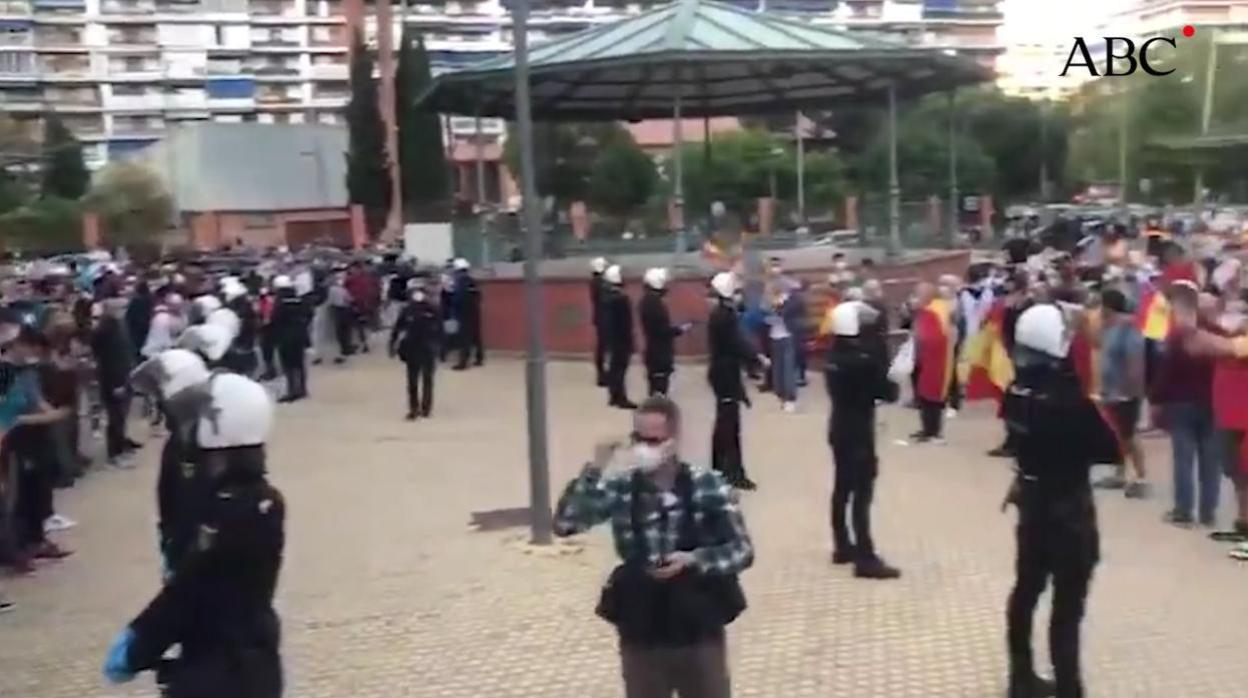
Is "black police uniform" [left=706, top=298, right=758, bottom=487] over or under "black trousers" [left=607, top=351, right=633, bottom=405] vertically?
over

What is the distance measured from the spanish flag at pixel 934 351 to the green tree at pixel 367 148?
45.9 meters

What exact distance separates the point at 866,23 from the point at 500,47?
27.5 metres

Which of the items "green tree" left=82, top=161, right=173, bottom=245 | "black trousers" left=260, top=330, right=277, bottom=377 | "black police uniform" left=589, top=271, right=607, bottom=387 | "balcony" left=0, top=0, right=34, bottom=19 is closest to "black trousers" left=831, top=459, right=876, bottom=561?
"black police uniform" left=589, top=271, right=607, bottom=387

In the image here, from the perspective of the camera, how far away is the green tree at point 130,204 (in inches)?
2140

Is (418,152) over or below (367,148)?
below

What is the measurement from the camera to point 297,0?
8919cm

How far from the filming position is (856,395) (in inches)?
378

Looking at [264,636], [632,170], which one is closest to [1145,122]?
[632,170]

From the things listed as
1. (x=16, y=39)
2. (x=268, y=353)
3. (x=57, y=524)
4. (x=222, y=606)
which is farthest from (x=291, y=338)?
(x=16, y=39)

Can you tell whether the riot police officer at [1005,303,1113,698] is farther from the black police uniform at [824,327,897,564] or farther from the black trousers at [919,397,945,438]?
the black trousers at [919,397,945,438]

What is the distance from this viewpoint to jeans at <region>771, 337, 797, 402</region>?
18.8 meters

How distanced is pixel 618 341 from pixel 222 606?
14.1m

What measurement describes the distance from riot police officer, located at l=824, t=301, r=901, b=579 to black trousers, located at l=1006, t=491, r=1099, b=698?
2586 millimetres

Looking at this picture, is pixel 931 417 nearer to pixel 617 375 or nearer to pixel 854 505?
pixel 617 375
